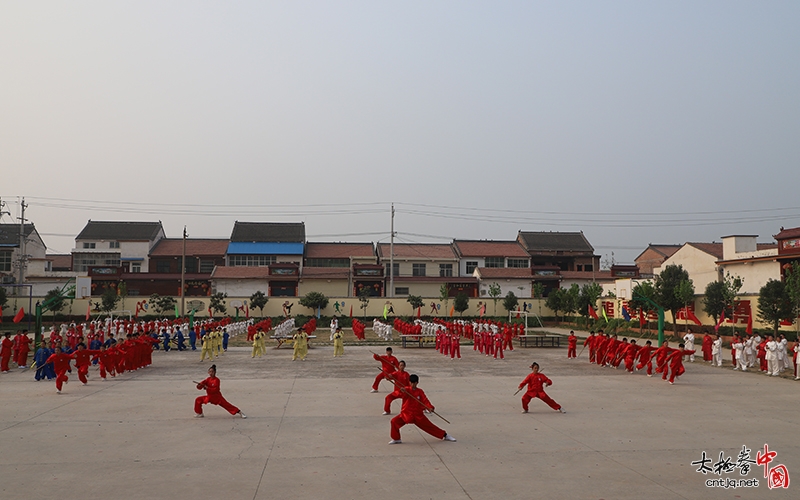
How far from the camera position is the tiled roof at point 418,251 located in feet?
210

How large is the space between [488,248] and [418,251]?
7733 millimetres

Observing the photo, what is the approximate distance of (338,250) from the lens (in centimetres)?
A: 6569

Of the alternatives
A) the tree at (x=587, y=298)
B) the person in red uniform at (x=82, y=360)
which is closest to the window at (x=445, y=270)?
the tree at (x=587, y=298)

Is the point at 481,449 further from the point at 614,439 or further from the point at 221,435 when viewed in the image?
the point at 221,435

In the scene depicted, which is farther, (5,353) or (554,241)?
(554,241)

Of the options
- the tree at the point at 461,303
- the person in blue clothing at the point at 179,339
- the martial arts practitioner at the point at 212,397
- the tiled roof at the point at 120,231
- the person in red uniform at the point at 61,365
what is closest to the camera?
the martial arts practitioner at the point at 212,397

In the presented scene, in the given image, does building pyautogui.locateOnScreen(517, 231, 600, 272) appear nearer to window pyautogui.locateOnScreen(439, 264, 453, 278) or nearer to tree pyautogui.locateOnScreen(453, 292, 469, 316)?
window pyautogui.locateOnScreen(439, 264, 453, 278)

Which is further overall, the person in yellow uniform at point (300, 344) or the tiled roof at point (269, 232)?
the tiled roof at point (269, 232)

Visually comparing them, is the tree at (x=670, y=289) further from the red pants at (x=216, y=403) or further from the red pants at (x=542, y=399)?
the red pants at (x=216, y=403)

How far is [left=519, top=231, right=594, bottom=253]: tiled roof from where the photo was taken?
2685 inches

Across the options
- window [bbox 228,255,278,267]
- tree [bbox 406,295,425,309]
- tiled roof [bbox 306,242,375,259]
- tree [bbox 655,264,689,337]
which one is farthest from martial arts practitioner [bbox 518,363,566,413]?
window [bbox 228,255,278,267]

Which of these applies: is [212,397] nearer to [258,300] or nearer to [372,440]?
[372,440]

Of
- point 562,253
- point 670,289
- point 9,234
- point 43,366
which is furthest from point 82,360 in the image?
point 562,253

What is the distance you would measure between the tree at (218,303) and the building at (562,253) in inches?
1278
